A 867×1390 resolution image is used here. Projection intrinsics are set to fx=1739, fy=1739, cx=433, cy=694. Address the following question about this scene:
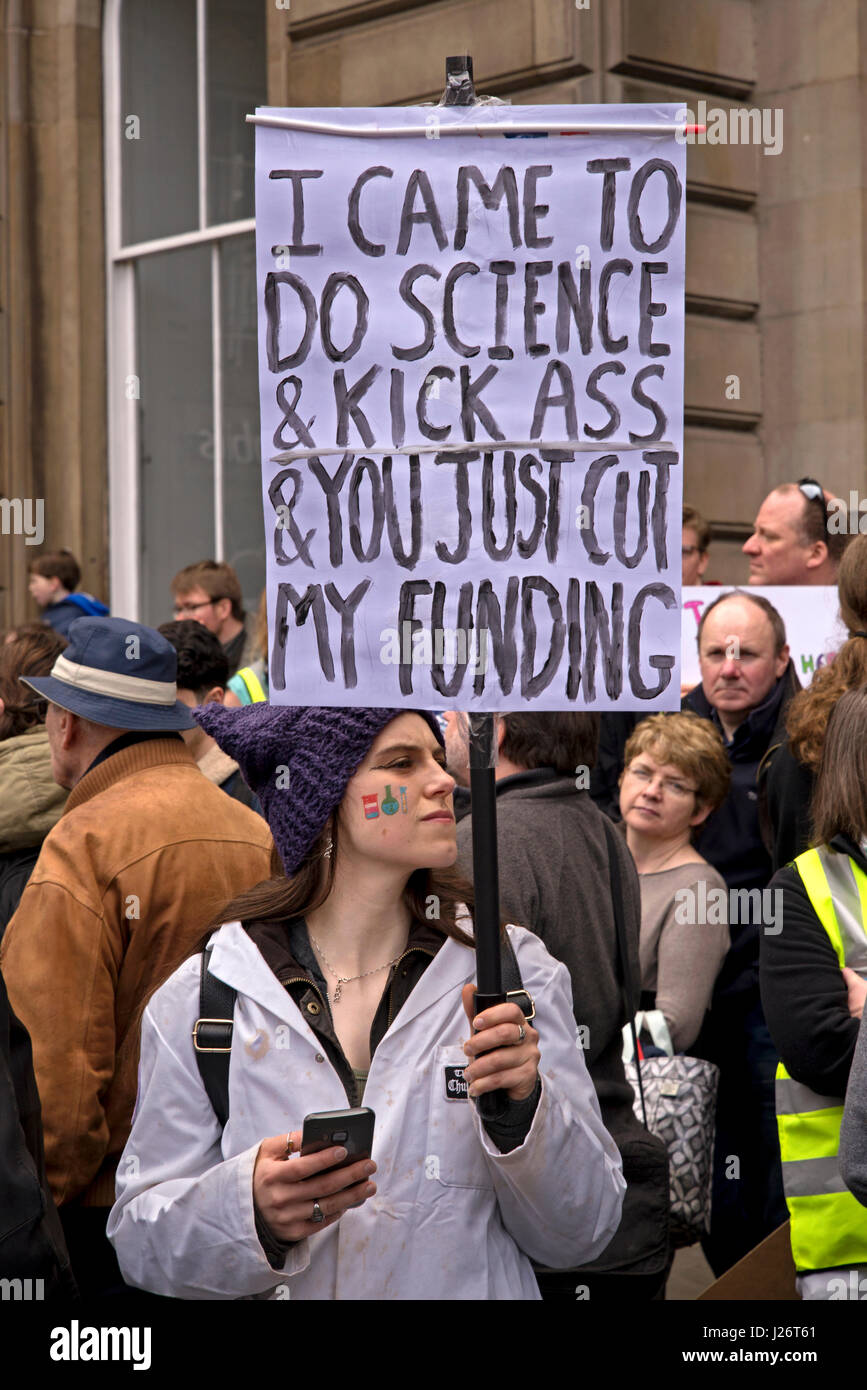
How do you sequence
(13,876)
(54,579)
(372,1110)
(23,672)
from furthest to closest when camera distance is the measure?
(54,579)
(23,672)
(13,876)
(372,1110)

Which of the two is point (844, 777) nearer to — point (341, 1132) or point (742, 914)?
point (341, 1132)

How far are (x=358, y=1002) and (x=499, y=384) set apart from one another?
36.4 inches

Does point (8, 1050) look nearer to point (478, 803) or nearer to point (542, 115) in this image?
point (478, 803)

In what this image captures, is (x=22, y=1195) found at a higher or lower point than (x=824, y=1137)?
higher

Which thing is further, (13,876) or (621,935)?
(13,876)

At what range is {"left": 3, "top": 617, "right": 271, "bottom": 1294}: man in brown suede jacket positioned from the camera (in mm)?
3193

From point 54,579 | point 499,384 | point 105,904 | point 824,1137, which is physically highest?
point 499,384

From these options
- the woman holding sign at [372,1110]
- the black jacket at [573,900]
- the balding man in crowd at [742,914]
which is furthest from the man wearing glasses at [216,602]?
the woman holding sign at [372,1110]

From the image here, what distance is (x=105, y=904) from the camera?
330 cm

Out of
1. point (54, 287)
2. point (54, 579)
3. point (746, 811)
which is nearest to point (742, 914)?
point (746, 811)

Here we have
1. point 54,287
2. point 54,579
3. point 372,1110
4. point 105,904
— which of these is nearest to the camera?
point 372,1110

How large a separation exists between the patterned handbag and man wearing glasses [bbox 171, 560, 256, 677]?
130 inches

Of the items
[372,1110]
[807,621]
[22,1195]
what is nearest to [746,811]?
[807,621]

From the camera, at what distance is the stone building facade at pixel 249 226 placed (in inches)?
324
